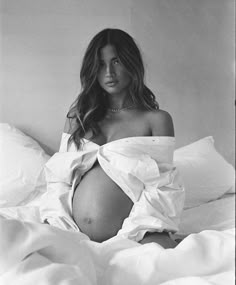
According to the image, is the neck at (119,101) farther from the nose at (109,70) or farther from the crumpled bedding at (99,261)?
the crumpled bedding at (99,261)

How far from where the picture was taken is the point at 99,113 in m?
0.83

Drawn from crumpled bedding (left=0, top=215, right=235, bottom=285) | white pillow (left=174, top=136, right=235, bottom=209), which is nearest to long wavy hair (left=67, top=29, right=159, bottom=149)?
white pillow (left=174, top=136, right=235, bottom=209)

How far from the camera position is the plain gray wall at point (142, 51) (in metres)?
0.63

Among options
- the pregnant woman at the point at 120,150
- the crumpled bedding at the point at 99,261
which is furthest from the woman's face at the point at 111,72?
the crumpled bedding at the point at 99,261

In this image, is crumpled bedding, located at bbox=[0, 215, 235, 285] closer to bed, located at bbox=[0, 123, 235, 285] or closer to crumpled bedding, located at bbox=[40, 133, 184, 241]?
bed, located at bbox=[0, 123, 235, 285]

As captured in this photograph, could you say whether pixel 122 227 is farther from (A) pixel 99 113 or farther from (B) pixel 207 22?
(B) pixel 207 22

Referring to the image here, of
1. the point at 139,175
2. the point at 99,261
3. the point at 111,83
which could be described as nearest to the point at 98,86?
the point at 111,83

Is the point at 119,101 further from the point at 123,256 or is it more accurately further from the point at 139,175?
the point at 123,256

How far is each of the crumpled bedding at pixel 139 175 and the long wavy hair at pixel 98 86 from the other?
0.11ft

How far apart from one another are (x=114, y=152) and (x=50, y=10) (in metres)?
0.26

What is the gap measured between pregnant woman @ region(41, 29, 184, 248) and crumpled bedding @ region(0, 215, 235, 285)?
0.52 feet

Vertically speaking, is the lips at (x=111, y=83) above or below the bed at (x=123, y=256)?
above

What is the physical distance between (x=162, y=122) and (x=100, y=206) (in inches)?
7.1

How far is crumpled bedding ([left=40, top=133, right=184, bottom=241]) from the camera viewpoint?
78cm
